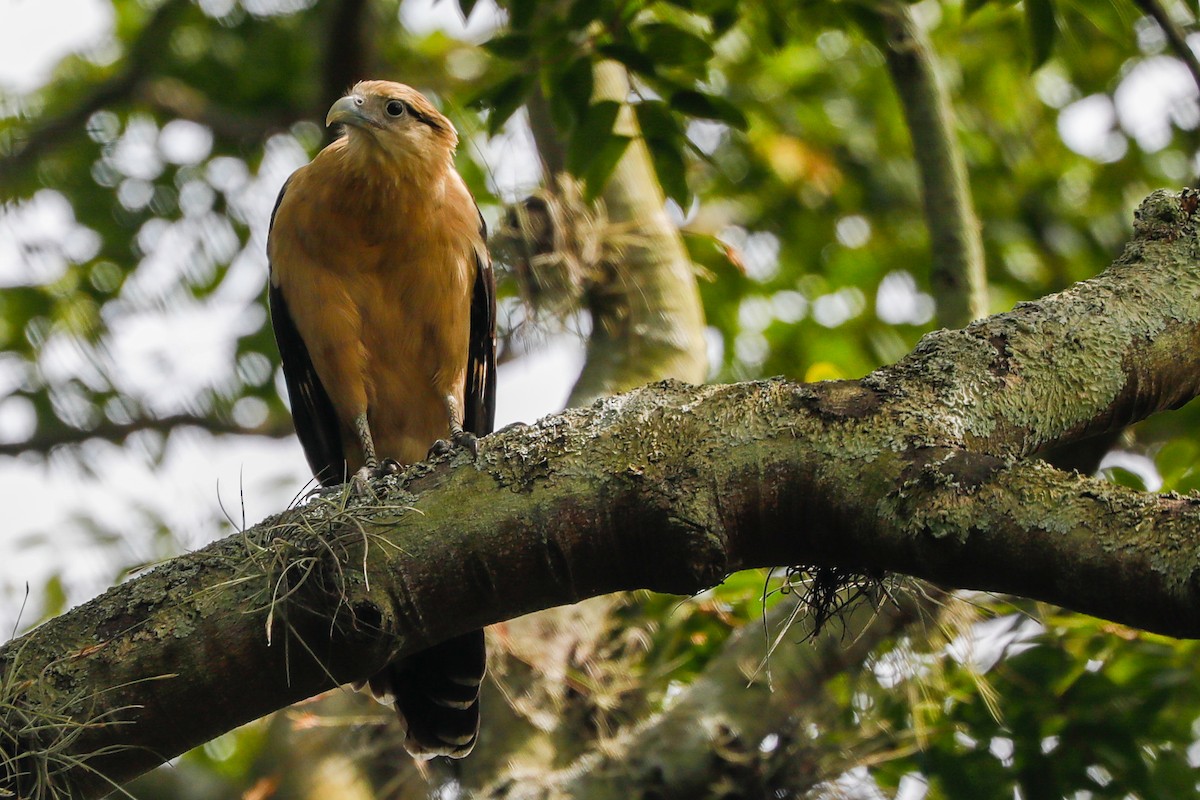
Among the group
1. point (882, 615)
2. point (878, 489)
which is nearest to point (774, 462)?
point (878, 489)

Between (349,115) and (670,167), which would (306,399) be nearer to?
(349,115)

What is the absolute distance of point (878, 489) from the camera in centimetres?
206

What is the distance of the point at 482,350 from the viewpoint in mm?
4738

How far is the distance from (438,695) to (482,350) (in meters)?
1.68

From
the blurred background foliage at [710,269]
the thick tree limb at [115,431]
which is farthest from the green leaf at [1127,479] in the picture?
the thick tree limb at [115,431]

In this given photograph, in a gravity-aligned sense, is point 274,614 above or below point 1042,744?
above

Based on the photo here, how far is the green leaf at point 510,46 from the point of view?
3.53m

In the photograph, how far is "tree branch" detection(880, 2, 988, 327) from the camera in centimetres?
395

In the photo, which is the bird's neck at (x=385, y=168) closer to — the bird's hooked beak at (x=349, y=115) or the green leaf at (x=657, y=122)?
the bird's hooked beak at (x=349, y=115)

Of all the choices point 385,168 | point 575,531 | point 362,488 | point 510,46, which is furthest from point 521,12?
point 575,531

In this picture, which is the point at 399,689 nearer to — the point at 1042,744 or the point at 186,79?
the point at 1042,744

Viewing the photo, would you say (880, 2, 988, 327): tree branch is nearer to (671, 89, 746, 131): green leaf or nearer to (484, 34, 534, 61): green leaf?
(671, 89, 746, 131): green leaf

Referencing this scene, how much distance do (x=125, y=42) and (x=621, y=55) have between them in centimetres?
536

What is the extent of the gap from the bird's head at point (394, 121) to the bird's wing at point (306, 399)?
0.39 metres
